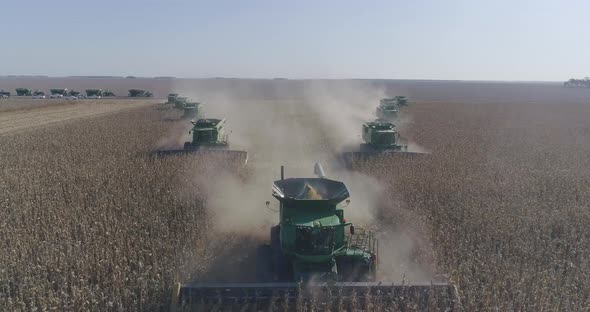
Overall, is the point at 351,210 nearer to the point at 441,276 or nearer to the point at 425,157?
the point at 441,276

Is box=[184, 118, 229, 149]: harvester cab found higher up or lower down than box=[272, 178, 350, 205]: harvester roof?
lower down

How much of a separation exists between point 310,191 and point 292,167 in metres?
11.8

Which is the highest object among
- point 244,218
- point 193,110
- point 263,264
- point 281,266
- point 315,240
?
point 193,110

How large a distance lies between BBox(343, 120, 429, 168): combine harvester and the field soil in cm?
130

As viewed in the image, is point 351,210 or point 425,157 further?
point 425,157

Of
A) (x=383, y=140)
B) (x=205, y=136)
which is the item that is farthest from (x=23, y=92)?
(x=383, y=140)

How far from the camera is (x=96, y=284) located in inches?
390

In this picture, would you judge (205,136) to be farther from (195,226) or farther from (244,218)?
(195,226)

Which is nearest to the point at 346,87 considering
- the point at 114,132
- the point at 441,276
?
the point at 114,132

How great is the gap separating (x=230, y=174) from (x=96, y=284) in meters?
10.4

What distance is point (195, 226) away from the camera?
43.8 feet

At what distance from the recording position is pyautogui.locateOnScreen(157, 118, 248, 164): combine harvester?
23878 millimetres

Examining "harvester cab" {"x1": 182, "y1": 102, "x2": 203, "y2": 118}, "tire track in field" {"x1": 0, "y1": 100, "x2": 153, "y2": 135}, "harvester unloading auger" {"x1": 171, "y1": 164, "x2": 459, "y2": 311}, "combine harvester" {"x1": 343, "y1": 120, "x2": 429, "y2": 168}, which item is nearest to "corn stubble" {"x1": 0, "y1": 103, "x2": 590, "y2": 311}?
"harvester unloading auger" {"x1": 171, "y1": 164, "x2": 459, "y2": 311}

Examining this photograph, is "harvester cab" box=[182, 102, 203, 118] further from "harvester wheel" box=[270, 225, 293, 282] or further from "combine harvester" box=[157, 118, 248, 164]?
"harvester wheel" box=[270, 225, 293, 282]
